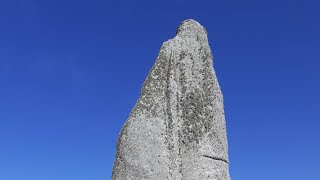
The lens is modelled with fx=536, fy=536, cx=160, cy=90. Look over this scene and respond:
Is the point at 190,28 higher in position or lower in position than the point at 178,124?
higher

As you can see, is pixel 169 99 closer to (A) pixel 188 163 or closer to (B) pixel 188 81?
(B) pixel 188 81

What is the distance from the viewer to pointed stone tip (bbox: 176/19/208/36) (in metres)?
13.7

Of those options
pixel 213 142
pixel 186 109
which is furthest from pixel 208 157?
pixel 186 109

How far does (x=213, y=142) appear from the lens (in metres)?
12.5

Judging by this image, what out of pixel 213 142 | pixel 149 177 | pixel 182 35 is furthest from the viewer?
pixel 182 35

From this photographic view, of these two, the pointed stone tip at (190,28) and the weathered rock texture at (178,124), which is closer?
the weathered rock texture at (178,124)

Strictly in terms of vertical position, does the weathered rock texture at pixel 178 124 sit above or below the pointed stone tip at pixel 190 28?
below

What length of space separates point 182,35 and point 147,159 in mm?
3589

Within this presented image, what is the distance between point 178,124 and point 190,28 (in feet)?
9.09

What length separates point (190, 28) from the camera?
1377 cm

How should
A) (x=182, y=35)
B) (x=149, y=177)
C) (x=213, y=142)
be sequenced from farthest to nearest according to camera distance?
(x=182, y=35) → (x=213, y=142) → (x=149, y=177)

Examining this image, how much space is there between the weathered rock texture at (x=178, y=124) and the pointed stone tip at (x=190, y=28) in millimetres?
128

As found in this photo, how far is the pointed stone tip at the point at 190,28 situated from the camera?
45.0ft

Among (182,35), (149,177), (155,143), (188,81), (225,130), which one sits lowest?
(149,177)
